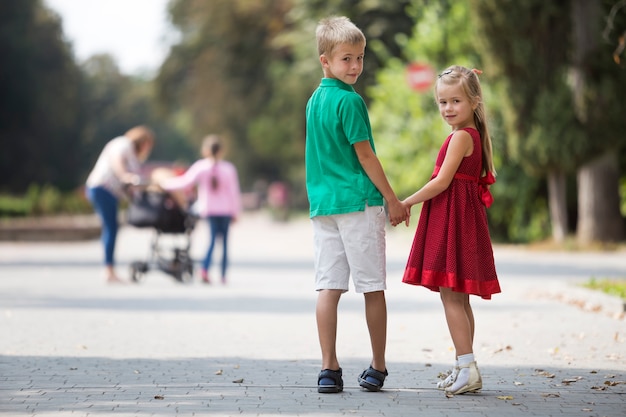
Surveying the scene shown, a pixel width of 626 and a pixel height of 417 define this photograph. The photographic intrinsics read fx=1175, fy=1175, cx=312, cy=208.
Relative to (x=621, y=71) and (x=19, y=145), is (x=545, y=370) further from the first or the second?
(x=19, y=145)

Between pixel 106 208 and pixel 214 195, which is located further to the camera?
pixel 214 195

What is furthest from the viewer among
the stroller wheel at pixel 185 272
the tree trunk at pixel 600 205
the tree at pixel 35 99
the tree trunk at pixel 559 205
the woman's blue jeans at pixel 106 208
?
the tree at pixel 35 99

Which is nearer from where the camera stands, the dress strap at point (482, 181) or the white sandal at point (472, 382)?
the white sandal at point (472, 382)

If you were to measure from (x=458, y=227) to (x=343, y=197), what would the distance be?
620 millimetres

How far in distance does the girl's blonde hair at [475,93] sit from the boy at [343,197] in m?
0.48

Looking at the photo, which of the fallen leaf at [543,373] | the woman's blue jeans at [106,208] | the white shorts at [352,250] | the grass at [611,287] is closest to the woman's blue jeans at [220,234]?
the woman's blue jeans at [106,208]

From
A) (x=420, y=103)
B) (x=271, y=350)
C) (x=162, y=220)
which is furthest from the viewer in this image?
(x=420, y=103)

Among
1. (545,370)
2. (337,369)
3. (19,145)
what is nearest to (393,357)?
(545,370)

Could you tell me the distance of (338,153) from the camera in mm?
6145

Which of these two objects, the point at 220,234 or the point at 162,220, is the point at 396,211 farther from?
the point at 220,234

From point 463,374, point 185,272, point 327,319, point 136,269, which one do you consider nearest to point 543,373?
point 463,374

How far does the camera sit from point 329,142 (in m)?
6.15

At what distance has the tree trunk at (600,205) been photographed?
2142 cm

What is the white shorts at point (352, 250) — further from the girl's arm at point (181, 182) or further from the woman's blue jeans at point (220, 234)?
the woman's blue jeans at point (220, 234)
